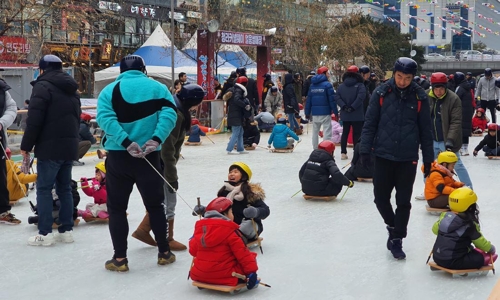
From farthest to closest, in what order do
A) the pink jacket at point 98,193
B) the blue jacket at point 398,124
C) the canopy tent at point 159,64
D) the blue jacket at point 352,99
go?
the canopy tent at point 159,64, the blue jacket at point 352,99, the pink jacket at point 98,193, the blue jacket at point 398,124

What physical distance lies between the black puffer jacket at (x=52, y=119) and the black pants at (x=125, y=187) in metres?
0.91

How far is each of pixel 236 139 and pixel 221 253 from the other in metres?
9.52

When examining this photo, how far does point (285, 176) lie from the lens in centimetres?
1173

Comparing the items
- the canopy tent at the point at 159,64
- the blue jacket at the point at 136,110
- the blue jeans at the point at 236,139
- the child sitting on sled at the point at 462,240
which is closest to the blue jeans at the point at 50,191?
the blue jacket at the point at 136,110

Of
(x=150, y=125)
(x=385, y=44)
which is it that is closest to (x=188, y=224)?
(x=150, y=125)

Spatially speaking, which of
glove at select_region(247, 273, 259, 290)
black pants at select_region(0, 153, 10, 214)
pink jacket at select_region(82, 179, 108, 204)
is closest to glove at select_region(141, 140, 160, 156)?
glove at select_region(247, 273, 259, 290)

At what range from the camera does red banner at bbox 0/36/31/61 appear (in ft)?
78.6

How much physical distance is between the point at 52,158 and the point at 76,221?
1380mm

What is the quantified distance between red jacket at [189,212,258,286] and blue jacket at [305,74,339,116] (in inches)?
331

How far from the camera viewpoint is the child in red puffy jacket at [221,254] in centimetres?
524

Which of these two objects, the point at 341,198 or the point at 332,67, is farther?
the point at 332,67

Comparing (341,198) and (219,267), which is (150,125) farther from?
(341,198)

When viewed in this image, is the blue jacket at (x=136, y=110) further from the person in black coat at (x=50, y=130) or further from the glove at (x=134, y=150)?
the person in black coat at (x=50, y=130)

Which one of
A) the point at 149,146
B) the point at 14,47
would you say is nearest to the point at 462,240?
the point at 149,146
